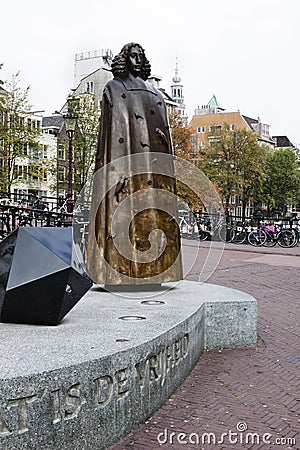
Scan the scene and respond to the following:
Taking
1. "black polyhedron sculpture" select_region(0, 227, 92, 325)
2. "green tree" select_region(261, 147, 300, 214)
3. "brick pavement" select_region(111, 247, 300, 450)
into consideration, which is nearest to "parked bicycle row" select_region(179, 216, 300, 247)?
"brick pavement" select_region(111, 247, 300, 450)

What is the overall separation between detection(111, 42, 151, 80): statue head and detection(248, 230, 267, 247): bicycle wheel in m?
17.0

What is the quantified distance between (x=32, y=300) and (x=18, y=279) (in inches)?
9.3

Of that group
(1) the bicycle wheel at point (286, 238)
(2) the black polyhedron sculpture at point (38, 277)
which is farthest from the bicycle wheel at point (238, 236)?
(2) the black polyhedron sculpture at point (38, 277)

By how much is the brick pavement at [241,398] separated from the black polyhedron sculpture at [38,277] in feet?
3.78

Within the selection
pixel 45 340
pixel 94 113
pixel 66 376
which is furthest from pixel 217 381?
pixel 94 113

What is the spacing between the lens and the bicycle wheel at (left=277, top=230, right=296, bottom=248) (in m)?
23.2

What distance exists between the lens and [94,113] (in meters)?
35.0

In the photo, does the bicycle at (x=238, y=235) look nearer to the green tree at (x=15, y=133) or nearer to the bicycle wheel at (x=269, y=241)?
the bicycle wheel at (x=269, y=241)

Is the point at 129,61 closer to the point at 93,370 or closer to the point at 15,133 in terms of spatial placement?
the point at 93,370

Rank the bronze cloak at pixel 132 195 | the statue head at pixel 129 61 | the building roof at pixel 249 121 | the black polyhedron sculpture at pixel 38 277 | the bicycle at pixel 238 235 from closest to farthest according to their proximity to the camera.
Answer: the black polyhedron sculpture at pixel 38 277
the bronze cloak at pixel 132 195
the statue head at pixel 129 61
the bicycle at pixel 238 235
the building roof at pixel 249 121

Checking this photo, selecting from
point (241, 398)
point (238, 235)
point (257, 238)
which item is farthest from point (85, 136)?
point (241, 398)

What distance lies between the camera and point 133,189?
670 cm

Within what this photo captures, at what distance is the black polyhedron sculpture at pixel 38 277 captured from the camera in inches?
169

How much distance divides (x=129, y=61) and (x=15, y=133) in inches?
935
